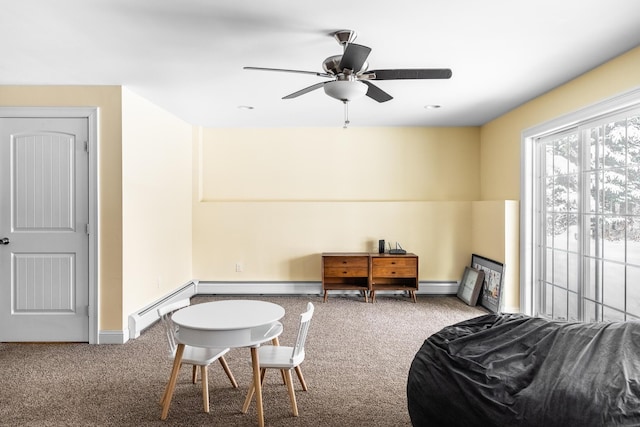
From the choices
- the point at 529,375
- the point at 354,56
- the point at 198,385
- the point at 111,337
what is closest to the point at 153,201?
the point at 111,337

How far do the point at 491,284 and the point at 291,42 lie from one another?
3734 millimetres

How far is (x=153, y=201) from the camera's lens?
14.3 ft

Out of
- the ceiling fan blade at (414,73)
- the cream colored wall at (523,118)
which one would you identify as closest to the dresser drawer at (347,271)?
the cream colored wall at (523,118)

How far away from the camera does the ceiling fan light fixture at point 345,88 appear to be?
101 inches

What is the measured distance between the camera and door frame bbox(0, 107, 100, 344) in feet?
12.0

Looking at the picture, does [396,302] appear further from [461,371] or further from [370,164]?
[461,371]

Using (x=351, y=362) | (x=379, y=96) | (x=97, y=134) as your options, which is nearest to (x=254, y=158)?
(x=97, y=134)

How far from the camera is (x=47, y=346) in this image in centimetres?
362

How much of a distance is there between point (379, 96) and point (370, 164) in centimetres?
278

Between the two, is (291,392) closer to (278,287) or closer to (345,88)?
(345,88)

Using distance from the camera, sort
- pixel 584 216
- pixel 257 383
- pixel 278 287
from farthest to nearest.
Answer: pixel 278 287
pixel 584 216
pixel 257 383

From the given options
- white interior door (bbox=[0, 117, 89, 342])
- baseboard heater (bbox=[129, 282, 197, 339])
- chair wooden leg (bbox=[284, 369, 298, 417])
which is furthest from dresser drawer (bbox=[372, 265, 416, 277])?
white interior door (bbox=[0, 117, 89, 342])

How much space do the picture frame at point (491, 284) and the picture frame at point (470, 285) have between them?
0.20 feet

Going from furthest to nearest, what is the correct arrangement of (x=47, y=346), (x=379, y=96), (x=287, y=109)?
(x=287, y=109), (x=47, y=346), (x=379, y=96)
